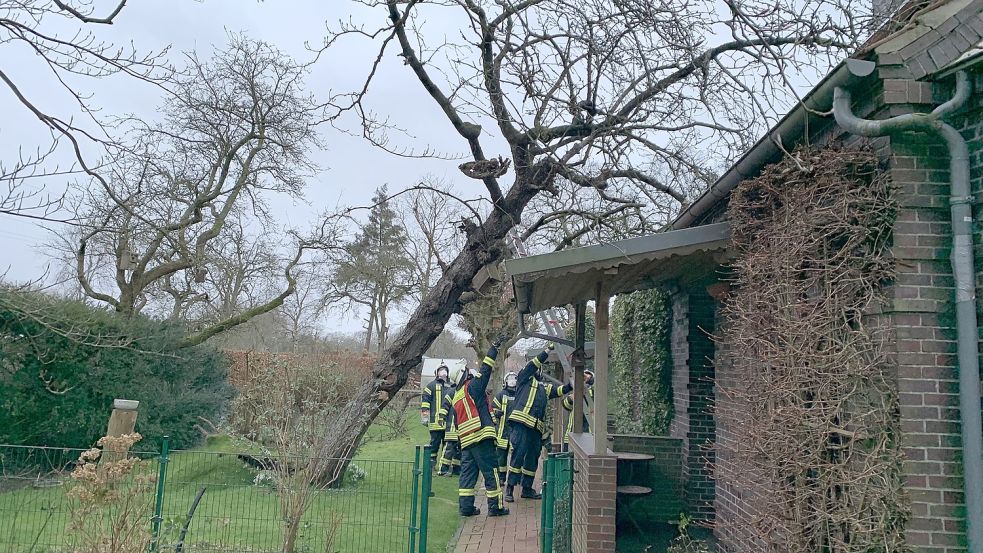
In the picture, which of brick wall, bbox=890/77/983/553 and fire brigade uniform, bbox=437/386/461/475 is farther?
fire brigade uniform, bbox=437/386/461/475

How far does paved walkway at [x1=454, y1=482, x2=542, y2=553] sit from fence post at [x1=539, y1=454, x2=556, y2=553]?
1.46 m

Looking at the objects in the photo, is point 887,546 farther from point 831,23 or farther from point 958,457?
point 831,23

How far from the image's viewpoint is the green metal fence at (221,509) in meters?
6.63

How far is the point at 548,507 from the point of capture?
695cm

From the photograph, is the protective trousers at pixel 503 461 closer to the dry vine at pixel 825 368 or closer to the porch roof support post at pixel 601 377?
the porch roof support post at pixel 601 377

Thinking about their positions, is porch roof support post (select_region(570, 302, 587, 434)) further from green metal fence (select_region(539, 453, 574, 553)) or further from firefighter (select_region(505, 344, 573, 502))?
firefighter (select_region(505, 344, 573, 502))

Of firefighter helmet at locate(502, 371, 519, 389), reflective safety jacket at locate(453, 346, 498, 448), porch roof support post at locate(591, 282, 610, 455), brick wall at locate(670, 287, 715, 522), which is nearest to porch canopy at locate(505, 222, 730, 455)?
porch roof support post at locate(591, 282, 610, 455)

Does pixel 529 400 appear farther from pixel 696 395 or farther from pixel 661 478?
pixel 696 395

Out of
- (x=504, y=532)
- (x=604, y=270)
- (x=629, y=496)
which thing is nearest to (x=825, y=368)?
(x=604, y=270)

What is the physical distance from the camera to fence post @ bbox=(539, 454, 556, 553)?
675 centimetres

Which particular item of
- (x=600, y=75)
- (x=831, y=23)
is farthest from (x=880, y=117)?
(x=600, y=75)

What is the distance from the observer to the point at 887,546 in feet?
12.6

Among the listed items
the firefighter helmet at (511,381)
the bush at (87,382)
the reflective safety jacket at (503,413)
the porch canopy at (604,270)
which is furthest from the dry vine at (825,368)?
the bush at (87,382)

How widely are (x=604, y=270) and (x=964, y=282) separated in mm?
3057
